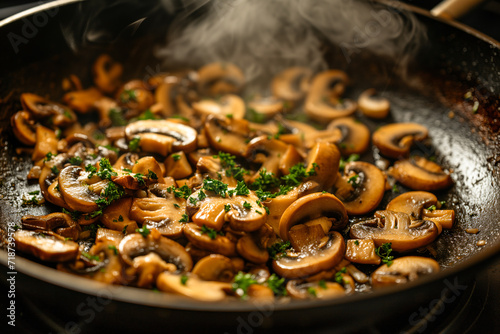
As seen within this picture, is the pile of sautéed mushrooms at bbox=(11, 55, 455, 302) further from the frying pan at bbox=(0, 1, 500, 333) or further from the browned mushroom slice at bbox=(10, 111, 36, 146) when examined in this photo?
the frying pan at bbox=(0, 1, 500, 333)

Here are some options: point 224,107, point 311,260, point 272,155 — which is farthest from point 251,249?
point 224,107

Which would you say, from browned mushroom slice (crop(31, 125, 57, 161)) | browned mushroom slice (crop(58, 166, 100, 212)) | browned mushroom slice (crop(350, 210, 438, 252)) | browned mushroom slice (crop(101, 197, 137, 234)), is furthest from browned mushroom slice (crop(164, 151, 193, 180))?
browned mushroom slice (crop(350, 210, 438, 252))

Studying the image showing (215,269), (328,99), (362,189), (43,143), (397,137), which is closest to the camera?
(215,269)

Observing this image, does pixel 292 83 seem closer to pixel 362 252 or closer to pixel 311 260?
pixel 362 252

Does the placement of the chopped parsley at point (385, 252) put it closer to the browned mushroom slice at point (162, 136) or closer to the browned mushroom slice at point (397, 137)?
the browned mushroom slice at point (397, 137)

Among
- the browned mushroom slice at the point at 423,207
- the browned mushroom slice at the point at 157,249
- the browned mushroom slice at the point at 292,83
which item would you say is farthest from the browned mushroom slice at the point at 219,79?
the browned mushroom slice at the point at 157,249

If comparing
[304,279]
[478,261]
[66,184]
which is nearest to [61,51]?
[66,184]
